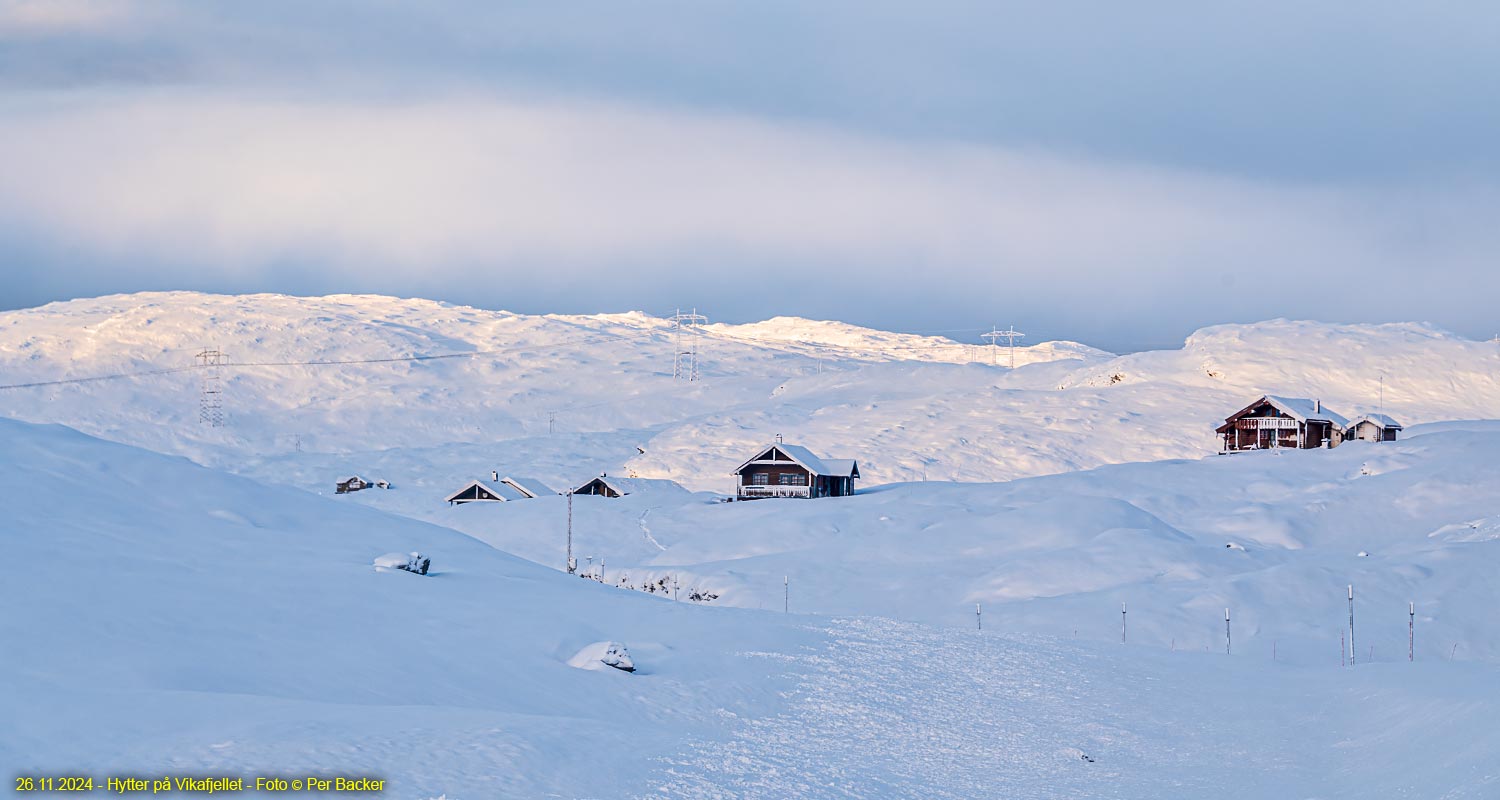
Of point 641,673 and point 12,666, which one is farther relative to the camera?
point 641,673

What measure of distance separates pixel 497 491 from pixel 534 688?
9236 centimetres

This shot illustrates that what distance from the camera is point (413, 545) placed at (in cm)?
3662

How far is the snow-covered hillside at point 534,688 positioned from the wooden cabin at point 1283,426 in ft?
290

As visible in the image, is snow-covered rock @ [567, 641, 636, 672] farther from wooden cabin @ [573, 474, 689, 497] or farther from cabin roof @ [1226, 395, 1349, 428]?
cabin roof @ [1226, 395, 1349, 428]

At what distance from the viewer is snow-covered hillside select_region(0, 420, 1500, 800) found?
1620cm

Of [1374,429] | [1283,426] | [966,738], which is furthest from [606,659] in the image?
[1283,426]

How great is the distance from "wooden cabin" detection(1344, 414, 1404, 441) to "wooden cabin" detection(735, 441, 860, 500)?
44.6 m

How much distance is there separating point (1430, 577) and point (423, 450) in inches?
5480

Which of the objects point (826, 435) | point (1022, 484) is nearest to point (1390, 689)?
point (1022, 484)

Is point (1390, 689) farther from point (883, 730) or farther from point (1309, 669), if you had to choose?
point (883, 730)

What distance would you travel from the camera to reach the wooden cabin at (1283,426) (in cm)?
11919

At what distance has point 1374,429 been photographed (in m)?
117

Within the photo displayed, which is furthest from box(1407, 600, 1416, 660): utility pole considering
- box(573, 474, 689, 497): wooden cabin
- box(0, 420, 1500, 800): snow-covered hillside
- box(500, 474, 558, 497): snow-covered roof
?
box(500, 474, 558, 497): snow-covered roof

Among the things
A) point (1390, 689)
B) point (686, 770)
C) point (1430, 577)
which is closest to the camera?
point (686, 770)
